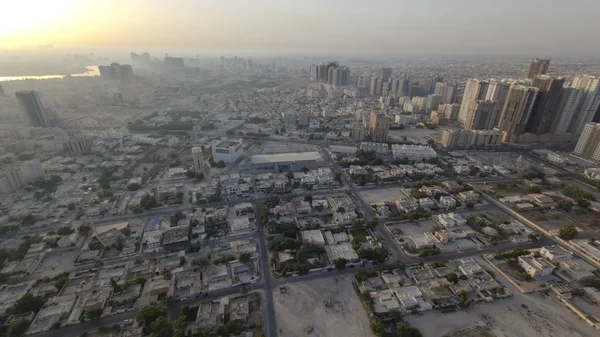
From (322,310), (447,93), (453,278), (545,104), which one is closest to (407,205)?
(453,278)

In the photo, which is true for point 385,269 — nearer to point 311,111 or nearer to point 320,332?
point 320,332

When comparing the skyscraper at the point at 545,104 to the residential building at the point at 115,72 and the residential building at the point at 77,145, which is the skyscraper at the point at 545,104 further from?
the residential building at the point at 115,72

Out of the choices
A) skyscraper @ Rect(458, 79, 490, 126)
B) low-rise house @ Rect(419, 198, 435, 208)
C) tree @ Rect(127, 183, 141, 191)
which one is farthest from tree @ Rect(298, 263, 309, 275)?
skyscraper @ Rect(458, 79, 490, 126)

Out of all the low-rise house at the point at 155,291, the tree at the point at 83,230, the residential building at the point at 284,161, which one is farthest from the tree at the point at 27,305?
the residential building at the point at 284,161

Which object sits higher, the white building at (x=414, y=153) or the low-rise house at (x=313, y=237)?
the white building at (x=414, y=153)

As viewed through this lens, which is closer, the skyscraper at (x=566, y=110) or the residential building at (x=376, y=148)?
the residential building at (x=376, y=148)

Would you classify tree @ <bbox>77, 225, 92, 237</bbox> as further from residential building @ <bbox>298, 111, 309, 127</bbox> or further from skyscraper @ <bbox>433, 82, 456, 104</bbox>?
skyscraper @ <bbox>433, 82, 456, 104</bbox>
